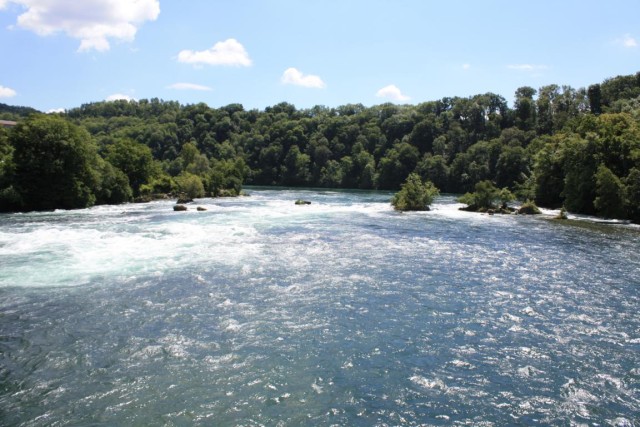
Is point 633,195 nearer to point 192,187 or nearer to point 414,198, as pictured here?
point 414,198

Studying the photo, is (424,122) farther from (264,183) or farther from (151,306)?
(151,306)

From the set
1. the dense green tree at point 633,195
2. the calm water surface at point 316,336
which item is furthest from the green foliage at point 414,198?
the calm water surface at point 316,336

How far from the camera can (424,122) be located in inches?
5531

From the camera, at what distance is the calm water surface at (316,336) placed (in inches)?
368

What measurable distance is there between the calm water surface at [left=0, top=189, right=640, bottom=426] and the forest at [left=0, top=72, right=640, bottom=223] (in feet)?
95.4

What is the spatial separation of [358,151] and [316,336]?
452 feet

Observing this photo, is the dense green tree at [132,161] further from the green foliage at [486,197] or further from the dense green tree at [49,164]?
the green foliage at [486,197]

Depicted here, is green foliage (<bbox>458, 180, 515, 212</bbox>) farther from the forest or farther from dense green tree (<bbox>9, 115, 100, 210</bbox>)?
dense green tree (<bbox>9, 115, 100, 210</bbox>)

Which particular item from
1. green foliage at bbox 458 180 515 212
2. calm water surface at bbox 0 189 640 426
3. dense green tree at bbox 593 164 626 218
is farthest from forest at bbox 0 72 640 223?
calm water surface at bbox 0 189 640 426

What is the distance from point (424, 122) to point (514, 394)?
5416 inches

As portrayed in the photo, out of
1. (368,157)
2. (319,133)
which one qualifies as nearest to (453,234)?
(368,157)

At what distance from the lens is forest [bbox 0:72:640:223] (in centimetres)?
5059

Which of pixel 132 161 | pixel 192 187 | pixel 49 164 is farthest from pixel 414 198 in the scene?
pixel 132 161

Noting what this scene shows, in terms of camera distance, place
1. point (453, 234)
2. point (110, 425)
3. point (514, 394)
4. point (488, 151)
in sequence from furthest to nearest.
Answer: point (488, 151)
point (453, 234)
point (514, 394)
point (110, 425)
